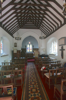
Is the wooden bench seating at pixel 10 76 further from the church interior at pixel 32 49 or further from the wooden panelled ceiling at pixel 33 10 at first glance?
the wooden panelled ceiling at pixel 33 10

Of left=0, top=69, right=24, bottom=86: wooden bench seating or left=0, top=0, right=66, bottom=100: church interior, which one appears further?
left=0, top=69, right=24, bottom=86: wooden bench seating

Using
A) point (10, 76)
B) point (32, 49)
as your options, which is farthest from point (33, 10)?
point (32, 49)

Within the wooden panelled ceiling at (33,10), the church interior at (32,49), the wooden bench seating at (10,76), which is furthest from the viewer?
the wooden panelled ceiling at (33,10)

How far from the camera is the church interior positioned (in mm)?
3094

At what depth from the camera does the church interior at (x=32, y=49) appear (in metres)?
3.09

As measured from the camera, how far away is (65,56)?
6.28 metres

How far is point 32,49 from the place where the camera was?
16.0 meters

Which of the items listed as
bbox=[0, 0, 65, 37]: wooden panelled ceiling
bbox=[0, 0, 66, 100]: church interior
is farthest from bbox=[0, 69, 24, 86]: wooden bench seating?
bbox=[0, 0, 65, 37]: wooden panelled ceiling

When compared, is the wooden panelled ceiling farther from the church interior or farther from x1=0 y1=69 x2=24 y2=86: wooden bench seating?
x1=0 y1=69 x2=24 y2=86: wooden bench seating

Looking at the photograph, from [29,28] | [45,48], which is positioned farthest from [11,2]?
[45,48]

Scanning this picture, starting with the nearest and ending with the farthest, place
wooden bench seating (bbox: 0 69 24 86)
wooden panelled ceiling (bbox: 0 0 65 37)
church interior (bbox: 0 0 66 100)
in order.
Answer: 1. church interior (bbox: 0 0 66 100)
2. wooden bench seating (bbox: 0 69 24 86)
3. wooden panelled ceiling (bbox: 0 0 65 37)

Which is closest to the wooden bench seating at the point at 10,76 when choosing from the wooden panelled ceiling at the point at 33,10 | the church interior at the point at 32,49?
the church interior at the point at 32,49

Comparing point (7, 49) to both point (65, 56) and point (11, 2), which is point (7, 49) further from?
point (65, 56)

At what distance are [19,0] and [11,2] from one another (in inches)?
45.0
